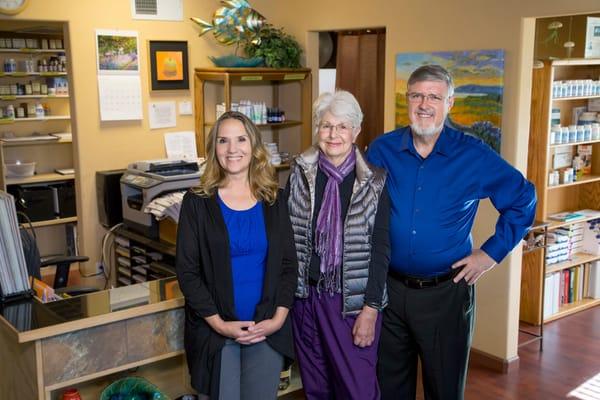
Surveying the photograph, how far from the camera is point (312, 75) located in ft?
18.0

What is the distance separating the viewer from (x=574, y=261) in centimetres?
527

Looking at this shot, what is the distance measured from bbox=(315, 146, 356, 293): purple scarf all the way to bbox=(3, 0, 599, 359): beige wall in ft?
6.39

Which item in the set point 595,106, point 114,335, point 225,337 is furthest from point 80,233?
point 595,106

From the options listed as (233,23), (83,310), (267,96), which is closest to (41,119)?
(267,96)

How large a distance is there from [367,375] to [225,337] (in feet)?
1.79

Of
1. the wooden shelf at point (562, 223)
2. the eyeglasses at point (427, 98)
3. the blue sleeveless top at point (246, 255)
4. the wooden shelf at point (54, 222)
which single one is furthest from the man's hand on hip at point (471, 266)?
the wooden shelf at point (54, 222)

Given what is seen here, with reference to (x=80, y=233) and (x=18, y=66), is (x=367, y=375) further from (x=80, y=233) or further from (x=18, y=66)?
(x=18, y=66)

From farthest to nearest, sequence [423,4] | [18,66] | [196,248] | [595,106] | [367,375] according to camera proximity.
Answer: [18,66] → [595,106] → [423,4] → [367,375] → [196,248]

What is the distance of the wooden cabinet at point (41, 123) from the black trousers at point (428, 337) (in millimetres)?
4550

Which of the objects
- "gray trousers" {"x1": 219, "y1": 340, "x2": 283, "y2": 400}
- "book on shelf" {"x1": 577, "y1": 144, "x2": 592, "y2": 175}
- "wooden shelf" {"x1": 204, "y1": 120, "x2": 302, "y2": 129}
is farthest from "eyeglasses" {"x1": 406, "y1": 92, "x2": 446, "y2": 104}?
"book on shelf" {"x1": 577, "y1": 144, "x2": 592, "y2": 175}

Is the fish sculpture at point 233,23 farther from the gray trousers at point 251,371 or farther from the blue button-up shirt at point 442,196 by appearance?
the gray trousers at point 251,371

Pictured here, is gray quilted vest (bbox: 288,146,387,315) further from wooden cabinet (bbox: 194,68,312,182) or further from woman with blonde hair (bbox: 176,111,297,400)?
wooden cabinet (bbox: 194,68,312,182)

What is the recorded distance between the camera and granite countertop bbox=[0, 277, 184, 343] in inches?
88.8

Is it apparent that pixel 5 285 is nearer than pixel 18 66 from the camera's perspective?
Yes
